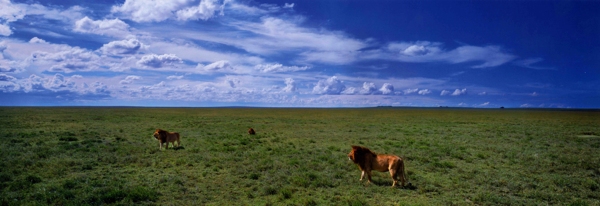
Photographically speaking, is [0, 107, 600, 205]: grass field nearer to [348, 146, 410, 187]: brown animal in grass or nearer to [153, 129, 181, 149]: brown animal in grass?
[348, 146, 410, 187]: brown animal in grass

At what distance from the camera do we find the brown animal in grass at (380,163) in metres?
9.09

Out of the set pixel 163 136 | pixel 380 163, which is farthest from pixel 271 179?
pixel 163 136

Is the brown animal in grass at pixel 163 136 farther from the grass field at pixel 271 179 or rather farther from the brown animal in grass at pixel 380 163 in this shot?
the brown animal in grass at pixel 380 163

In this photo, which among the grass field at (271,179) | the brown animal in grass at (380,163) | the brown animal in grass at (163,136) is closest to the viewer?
the grass field at (271,179)

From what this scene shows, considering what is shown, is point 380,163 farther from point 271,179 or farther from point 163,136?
point 163,136

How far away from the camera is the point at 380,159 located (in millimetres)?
9383

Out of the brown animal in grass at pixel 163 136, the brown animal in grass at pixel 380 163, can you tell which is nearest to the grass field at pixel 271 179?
the brown animal in grass at pixel 380 163

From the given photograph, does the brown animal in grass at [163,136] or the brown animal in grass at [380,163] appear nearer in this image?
the brown animal in grass at [380,163]

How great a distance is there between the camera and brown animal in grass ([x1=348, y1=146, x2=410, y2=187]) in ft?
29.8

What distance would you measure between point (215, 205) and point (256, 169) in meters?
3.93

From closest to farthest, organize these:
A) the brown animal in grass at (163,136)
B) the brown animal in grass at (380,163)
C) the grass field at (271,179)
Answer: the grass field at (271,179)
the brown animal in grass at (380,163)
the brown animal in grass at (163,136)

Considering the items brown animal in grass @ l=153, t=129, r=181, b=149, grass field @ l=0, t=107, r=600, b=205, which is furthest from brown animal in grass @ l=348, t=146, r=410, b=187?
brown animal in grass @ l=153, t=129, r=181, b=149

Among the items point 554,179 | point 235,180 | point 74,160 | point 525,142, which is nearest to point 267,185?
point 235,180

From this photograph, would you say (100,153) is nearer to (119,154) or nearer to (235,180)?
(119,154)
